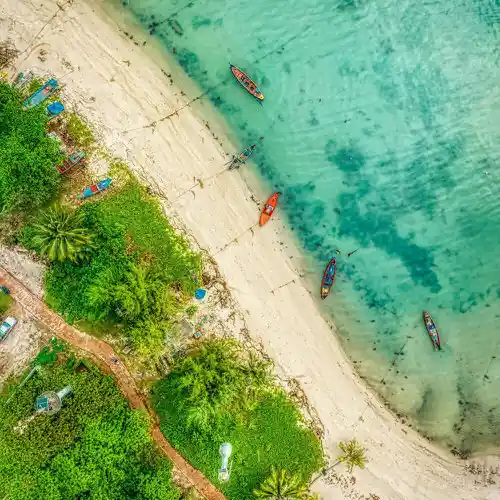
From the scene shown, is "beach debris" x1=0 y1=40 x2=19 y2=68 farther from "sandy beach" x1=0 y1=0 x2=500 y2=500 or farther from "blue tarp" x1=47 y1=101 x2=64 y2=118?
"blue tarp" x1=47 y1=101 x2=64 y2=118

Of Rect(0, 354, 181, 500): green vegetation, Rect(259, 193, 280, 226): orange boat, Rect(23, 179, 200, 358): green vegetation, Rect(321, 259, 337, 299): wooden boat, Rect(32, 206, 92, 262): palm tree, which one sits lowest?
Rect(321, 259, 337, 299): wooden boat

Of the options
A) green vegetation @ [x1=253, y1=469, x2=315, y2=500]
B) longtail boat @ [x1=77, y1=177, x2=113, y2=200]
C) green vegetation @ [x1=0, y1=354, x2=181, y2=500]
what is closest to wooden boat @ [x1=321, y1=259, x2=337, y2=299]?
green vegetation @ [x1=253, y1=469, x2=315, y2=500]

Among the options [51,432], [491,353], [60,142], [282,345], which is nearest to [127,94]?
[60,142]

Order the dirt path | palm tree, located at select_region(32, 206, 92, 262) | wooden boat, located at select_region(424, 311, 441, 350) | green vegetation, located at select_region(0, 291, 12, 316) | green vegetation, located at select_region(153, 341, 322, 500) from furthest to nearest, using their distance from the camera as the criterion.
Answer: wooden boat, located at select_region(424, 311, 441, 350) < green vegetation, located at select_region(0, 291, 12, 316) < the dirt path < green vegetation, located at select_region(153, 341, 322, 500) < palm tree, located at select_region(32, 206, 92, 262)

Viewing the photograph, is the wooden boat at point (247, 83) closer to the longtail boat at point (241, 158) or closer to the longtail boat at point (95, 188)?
the longtail boat at point (241, 158)

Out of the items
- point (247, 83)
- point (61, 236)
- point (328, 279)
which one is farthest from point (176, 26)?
point (328, 279)

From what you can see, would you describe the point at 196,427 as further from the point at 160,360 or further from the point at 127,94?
the point at 127,94

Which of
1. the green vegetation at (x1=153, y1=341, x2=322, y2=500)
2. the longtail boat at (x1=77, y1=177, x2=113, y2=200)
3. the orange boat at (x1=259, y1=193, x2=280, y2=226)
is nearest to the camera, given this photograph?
the green vegetation at (x1=153, y1=341, x2=322, y2=500)
